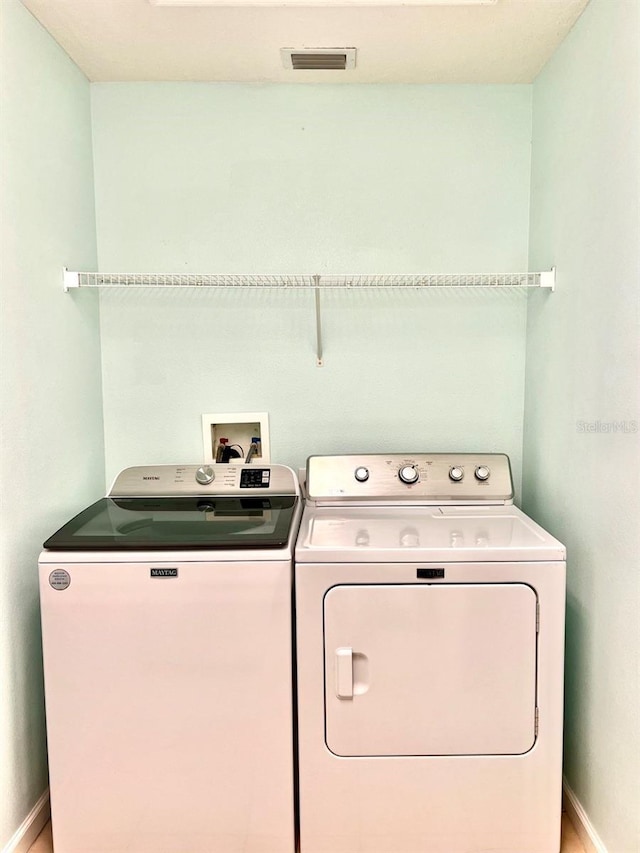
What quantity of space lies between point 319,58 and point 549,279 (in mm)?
1097

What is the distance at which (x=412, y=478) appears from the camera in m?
2.12

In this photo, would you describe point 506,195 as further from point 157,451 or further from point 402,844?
point 402,844

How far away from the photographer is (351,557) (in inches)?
64.5

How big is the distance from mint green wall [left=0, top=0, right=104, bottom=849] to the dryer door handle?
95 centimetres

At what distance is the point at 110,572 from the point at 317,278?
119 centimetres

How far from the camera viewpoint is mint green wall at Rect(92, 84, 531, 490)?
7.43 ft

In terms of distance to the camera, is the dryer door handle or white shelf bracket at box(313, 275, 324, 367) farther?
A: white shelf bracket at box(313, 275, 324, 367)

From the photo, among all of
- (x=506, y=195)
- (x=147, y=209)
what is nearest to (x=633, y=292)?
(x=506, y=195)

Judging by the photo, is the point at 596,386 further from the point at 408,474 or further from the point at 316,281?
the point at 316,281

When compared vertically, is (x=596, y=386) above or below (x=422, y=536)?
above

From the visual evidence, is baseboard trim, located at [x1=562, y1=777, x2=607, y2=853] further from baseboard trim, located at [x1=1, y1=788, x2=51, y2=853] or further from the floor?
baseboard trim, located at [x1=1, y1=788, x2=51, y2=853]

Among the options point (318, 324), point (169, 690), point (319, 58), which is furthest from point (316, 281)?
point (169, 690)

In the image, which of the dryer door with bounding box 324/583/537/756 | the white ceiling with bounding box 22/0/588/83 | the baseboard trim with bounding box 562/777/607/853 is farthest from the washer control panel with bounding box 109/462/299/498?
the white ceiling with bounding box 22/0/588/83

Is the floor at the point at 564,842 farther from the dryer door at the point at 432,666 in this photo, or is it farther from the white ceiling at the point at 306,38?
the white ceiling at the point at 306,38
